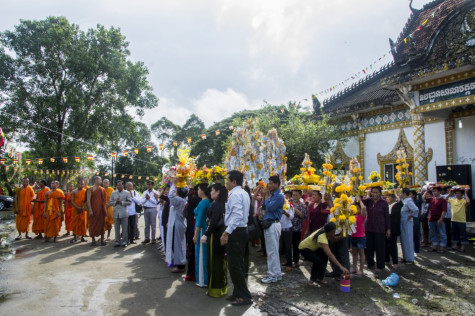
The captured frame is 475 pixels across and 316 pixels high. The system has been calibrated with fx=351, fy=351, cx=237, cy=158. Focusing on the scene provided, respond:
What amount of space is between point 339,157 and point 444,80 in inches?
251

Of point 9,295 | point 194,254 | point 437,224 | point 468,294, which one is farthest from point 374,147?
point 9,295

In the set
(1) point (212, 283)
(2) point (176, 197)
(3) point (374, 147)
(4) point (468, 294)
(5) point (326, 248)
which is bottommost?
(4) point (468, 294)

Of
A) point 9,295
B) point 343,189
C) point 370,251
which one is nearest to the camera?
point 9,295

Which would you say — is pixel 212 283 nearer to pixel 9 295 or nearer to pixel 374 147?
pixel 9 295

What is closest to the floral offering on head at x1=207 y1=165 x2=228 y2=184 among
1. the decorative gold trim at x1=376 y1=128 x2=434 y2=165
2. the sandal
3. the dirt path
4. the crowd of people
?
the crowd of people

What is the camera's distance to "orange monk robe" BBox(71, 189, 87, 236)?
9758mm

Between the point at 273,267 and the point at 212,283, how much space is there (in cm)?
126

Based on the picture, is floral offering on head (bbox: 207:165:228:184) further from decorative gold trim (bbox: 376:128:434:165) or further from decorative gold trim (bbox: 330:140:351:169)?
decorative gold trim (bbox: 330:140:351:169)

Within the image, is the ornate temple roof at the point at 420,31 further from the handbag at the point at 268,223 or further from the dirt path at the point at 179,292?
the handbag at the point at 268,223

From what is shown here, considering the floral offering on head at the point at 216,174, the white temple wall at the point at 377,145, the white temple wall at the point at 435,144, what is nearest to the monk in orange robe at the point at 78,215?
the floral offering on head at the point at 216,174

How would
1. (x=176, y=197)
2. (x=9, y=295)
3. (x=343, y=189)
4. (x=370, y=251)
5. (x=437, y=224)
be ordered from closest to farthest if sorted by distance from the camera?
(x=9, y=295)
(x=343, y=189)
(x=176, y=197)
(x=370, y=251)
(x=437, y=224)

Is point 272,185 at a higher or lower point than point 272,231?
higher

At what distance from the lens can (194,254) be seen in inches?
236

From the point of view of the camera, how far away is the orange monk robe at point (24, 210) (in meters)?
10.6
